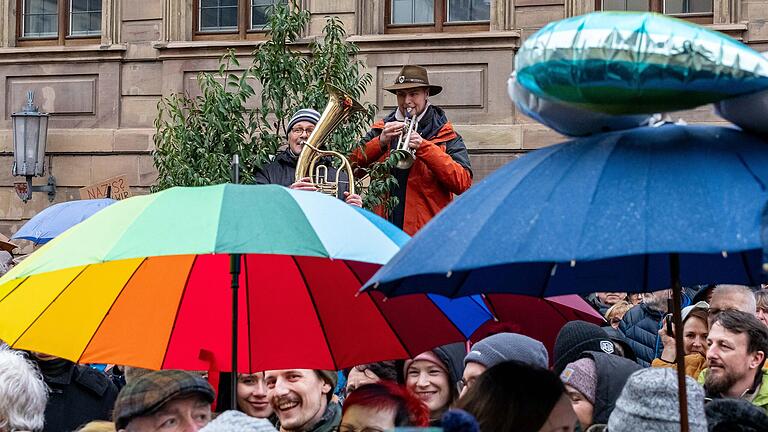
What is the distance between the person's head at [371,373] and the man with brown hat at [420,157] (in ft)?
9.82

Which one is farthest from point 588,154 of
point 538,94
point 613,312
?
point 613,312

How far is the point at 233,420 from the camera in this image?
418 cm

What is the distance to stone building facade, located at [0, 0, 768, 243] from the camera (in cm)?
1453

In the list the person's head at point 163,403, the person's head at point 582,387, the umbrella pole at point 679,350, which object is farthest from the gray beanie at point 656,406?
the person's head at point 163,403

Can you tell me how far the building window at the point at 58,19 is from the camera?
16438mm

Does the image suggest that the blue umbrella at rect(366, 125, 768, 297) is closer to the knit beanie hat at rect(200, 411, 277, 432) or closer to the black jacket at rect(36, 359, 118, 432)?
the knit beanie hat at rect(200, 411, 277, 432)

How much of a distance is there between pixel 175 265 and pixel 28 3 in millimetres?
11957

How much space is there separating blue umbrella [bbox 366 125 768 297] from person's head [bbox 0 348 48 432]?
2612 mm

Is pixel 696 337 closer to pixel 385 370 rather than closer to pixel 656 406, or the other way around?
pixel 385 370

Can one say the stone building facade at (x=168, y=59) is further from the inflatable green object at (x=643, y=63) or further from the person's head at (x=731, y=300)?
the inflatable green object at (x=643, y=63)

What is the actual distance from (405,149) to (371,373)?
10.2ft

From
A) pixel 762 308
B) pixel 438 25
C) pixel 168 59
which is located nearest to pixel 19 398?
pixel 762 308

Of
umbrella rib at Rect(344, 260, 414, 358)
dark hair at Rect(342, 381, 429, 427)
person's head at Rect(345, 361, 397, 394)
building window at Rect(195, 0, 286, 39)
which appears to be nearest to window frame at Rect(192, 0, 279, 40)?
building window at Rect(195, 0, 286, 39)

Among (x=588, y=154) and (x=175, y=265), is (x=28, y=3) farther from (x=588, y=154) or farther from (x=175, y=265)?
(x=588, y=154)
